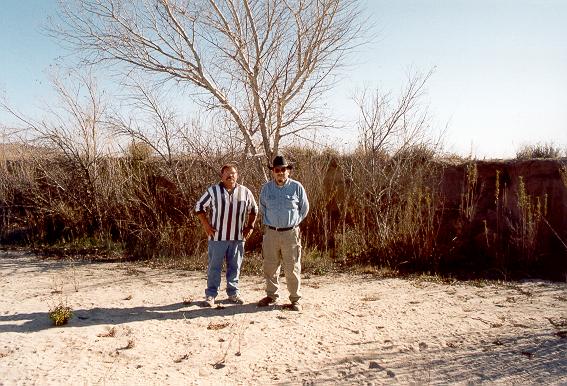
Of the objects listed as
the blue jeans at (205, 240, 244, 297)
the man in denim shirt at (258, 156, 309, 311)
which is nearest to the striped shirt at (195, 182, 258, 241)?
the blue jeans at (205, 240, 244, 297)

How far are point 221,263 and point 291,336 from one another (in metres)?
1.44

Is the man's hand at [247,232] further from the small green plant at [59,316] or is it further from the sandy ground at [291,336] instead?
the small green plant at [59,316]

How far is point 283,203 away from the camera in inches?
229

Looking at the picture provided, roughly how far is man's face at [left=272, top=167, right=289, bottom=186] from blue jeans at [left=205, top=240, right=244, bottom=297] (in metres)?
0.95

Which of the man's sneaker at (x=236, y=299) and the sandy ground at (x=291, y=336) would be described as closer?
the sandy ground at (x=291, y=336)

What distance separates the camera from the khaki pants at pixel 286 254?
232 inches

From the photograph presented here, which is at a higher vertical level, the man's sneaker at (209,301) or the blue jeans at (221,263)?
the blue jeans at (221,263)

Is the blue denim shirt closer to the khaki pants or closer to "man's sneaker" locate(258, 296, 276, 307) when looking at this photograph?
the khaki pants

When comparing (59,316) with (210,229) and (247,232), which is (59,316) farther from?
(247,232)

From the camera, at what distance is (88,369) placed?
14.0 ft

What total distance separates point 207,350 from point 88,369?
1067 millimetres

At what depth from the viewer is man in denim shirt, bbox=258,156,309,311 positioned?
19.1 ft

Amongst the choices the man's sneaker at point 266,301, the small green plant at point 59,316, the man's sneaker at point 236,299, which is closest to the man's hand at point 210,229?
the man's sneaker at point 236,299

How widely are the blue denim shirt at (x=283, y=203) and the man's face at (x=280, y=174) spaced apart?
0.06 m
